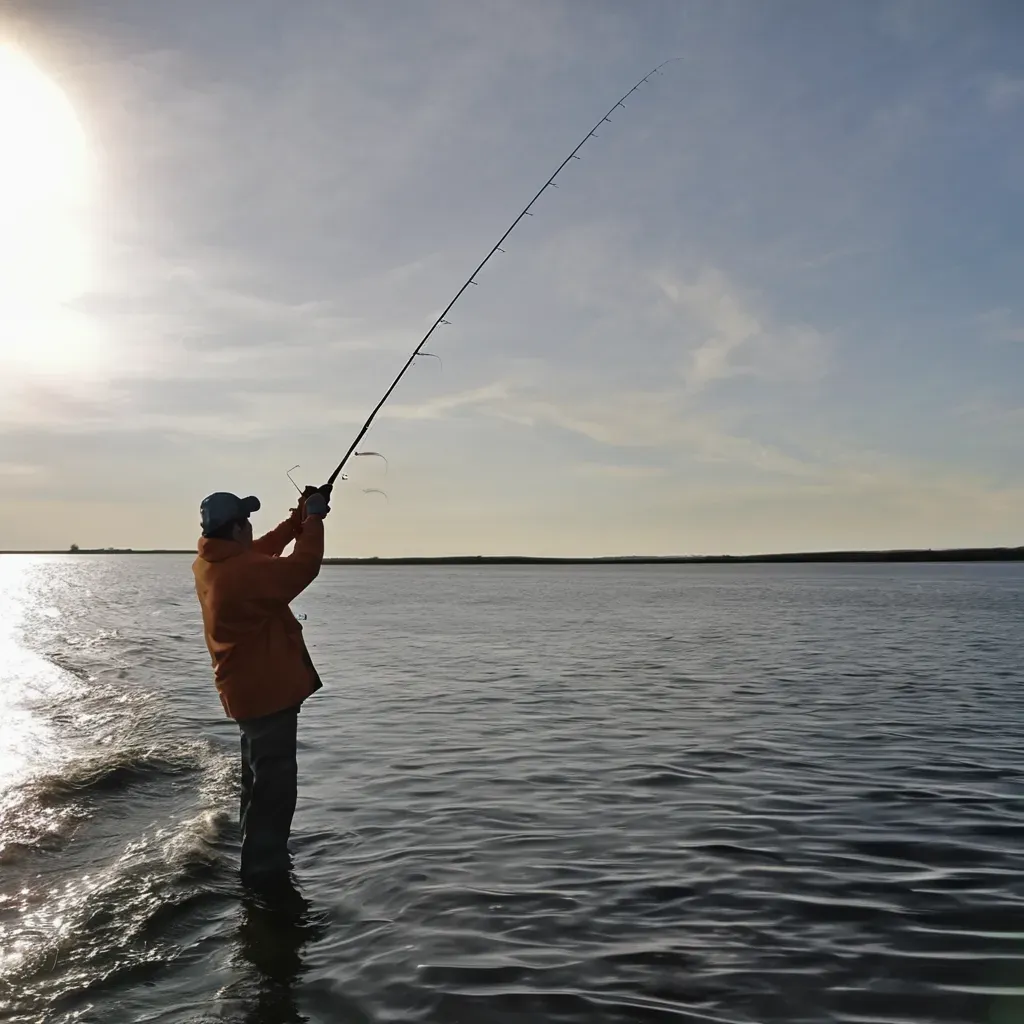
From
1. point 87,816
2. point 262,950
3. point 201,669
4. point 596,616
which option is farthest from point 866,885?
point 596,616

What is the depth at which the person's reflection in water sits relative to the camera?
4.85 m

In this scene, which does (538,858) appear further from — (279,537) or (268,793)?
(279,537)

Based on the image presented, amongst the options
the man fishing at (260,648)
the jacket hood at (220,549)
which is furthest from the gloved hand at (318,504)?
the jacket hood at (220,549)

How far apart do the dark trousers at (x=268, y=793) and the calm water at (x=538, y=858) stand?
0.28 meters

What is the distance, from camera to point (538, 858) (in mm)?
7105

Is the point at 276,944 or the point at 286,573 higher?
the point at 286,573

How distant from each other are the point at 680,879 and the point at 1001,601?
50.7m

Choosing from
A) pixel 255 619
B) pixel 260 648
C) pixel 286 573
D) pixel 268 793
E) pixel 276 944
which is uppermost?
pixel 286 573

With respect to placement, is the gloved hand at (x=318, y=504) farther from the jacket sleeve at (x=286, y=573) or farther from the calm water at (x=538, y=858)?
the calm water at (x=538, y=858)

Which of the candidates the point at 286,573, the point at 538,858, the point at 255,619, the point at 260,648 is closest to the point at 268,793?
the point at 260,648

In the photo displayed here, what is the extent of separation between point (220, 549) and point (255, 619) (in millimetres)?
517

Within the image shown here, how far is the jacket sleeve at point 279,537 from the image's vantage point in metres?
7.00

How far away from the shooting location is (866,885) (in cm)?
634

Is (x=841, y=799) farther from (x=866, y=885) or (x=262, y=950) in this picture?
(x=262, y=950)
